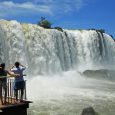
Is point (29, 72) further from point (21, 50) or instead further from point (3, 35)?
point (3, 35)

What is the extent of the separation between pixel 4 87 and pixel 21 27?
22671 mm

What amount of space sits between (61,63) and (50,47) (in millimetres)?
2372

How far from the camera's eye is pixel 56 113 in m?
19.3

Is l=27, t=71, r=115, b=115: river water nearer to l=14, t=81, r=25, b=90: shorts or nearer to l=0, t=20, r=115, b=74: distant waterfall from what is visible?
l=14, t=81, r=25, b=90: shorts

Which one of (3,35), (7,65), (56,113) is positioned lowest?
(56,113)

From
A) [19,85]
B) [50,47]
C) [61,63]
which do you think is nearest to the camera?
[19,85]

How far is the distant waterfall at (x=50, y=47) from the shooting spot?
34.9 metres

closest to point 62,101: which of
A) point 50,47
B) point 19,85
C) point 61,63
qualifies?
point 19,85

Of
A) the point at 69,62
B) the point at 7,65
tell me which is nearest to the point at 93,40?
the point at 69,62

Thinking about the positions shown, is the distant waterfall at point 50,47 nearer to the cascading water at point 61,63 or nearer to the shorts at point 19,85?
the cascading water at point 61,63

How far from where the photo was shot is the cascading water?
22719 millimetres

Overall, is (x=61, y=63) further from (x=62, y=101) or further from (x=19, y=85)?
(x=19, y=85)

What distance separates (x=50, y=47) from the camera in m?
41.2

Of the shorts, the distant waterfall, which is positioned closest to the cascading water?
the distant waterfall
